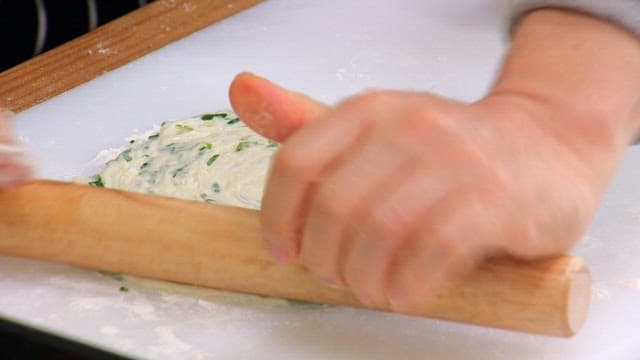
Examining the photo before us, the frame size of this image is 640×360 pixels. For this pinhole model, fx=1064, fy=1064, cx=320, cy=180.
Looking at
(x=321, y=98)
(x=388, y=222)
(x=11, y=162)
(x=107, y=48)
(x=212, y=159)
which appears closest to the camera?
(x=388, y=222)

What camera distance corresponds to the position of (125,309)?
2.85 feet

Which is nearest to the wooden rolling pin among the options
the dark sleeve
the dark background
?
the dark sleeve

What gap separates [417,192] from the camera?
0.66m

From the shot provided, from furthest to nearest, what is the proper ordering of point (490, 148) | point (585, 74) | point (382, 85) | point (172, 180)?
1. point (382, 85)
2. point (172, 180)
3. point (585, 74)
4. point (490, 148)

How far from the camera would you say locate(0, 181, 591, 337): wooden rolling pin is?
2.44 ft

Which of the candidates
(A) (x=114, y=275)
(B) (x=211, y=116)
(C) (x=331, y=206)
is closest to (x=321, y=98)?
(B) (x=211, y=116)

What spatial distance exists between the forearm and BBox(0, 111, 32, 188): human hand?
1.32 feet

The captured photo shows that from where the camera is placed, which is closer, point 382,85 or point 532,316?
point 532,316

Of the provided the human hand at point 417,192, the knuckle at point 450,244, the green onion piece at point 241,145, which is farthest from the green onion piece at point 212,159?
the knuckle at point 450,244

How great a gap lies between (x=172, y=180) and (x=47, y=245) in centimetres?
14

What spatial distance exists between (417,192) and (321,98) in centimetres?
50

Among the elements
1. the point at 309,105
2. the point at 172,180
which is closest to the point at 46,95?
the point at 172,180

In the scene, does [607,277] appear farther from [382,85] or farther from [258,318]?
[382,85]

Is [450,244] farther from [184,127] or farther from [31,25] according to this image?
[31,25]
